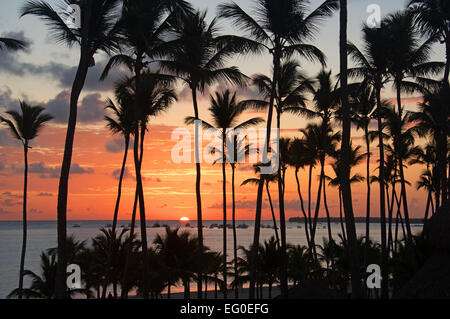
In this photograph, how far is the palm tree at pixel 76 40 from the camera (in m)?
14.2

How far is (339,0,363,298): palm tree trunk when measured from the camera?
1498 centimetres

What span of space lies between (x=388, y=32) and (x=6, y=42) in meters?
18.7

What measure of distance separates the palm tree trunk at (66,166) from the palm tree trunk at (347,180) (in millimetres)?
8717

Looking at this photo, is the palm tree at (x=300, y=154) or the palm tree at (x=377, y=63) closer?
the palm tree at (x=377, y=63)

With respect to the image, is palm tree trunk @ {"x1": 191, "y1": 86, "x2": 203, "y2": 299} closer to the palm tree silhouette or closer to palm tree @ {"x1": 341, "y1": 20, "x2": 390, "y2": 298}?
the palm tree silhouette

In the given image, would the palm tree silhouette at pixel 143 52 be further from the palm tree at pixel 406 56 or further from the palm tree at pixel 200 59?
the palm tree at pixel 406 56

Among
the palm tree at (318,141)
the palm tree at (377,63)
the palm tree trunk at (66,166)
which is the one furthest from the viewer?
the palm tree at (318,141)

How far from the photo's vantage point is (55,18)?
1506 cm

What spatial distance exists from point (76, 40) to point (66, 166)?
14.9 ft

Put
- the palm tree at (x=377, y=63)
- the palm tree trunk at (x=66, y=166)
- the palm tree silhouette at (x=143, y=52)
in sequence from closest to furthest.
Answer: the palm tree trunk at (x=66, y=166) → the palm tree silhouette at (x=143, y=52) → the palm tree at (x=377, y=63)

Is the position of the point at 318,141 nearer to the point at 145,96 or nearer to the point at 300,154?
the point at 300,154

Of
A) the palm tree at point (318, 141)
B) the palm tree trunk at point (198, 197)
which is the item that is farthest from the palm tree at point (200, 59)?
the palm tree at point (318, 141)

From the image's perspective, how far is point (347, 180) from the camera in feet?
51.6
